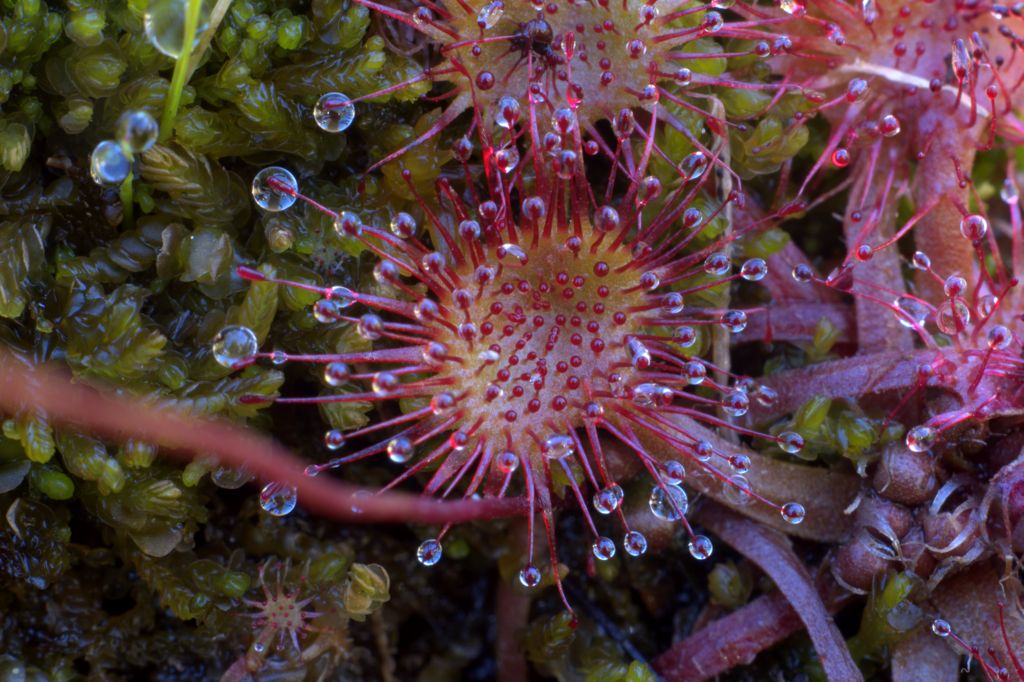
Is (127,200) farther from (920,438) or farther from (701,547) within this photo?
(920,438)

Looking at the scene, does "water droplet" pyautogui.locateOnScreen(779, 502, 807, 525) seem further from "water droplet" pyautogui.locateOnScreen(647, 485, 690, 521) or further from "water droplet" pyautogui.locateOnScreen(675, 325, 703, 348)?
"water droplet" pyautogui.locateOnScreen(675, 325, 703, 348)

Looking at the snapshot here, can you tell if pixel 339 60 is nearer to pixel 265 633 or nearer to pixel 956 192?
pixel 265 633

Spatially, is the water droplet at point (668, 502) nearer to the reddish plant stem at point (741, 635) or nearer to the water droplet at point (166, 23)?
the reddish plant stem at point (741, 635)

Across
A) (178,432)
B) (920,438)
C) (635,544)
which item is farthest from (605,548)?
(178,432)

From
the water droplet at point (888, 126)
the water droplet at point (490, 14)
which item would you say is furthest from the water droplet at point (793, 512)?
the water droplet at point (490, 14)

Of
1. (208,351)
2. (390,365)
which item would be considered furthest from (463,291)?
(208,351)
